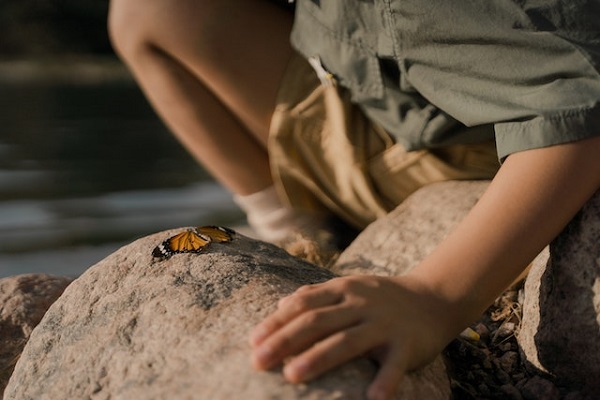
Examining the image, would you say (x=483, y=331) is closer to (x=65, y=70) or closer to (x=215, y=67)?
(x=215, y=67)

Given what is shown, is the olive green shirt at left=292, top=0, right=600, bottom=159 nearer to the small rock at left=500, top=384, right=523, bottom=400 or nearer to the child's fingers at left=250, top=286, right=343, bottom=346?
the small rock at left=500, top=384, right=523, bottom=400

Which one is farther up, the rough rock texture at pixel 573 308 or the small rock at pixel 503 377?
the rough rock texture at pixel 573 308

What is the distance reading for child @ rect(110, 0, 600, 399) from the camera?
1396 mm

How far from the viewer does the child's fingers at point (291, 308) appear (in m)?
1.32

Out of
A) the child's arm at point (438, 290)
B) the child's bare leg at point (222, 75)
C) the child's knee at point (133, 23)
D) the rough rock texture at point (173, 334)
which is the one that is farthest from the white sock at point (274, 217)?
the child's arm at point (438, 290)

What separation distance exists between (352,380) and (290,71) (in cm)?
117

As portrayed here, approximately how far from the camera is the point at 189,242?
5.59 ft

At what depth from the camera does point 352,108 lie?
7.42ft

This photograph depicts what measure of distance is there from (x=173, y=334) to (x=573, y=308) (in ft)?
2.14

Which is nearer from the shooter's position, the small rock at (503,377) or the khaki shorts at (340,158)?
the small rock at (503,377)

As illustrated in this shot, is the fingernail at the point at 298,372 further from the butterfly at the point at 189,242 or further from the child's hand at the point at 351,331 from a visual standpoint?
the butterfly at the point at 189,242

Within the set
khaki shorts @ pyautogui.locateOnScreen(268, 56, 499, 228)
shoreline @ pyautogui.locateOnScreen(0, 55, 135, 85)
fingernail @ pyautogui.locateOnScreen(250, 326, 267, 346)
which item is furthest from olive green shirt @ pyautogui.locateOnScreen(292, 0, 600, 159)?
shoreline @ pyautogui.locateOnScreen(0, 55, 135, 85)

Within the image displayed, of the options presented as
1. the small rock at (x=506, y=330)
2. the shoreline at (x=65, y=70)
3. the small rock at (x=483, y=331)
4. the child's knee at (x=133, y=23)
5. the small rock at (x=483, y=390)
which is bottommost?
the small rock at (x=483, y=390)

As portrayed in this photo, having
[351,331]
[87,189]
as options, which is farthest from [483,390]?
[87,189]
